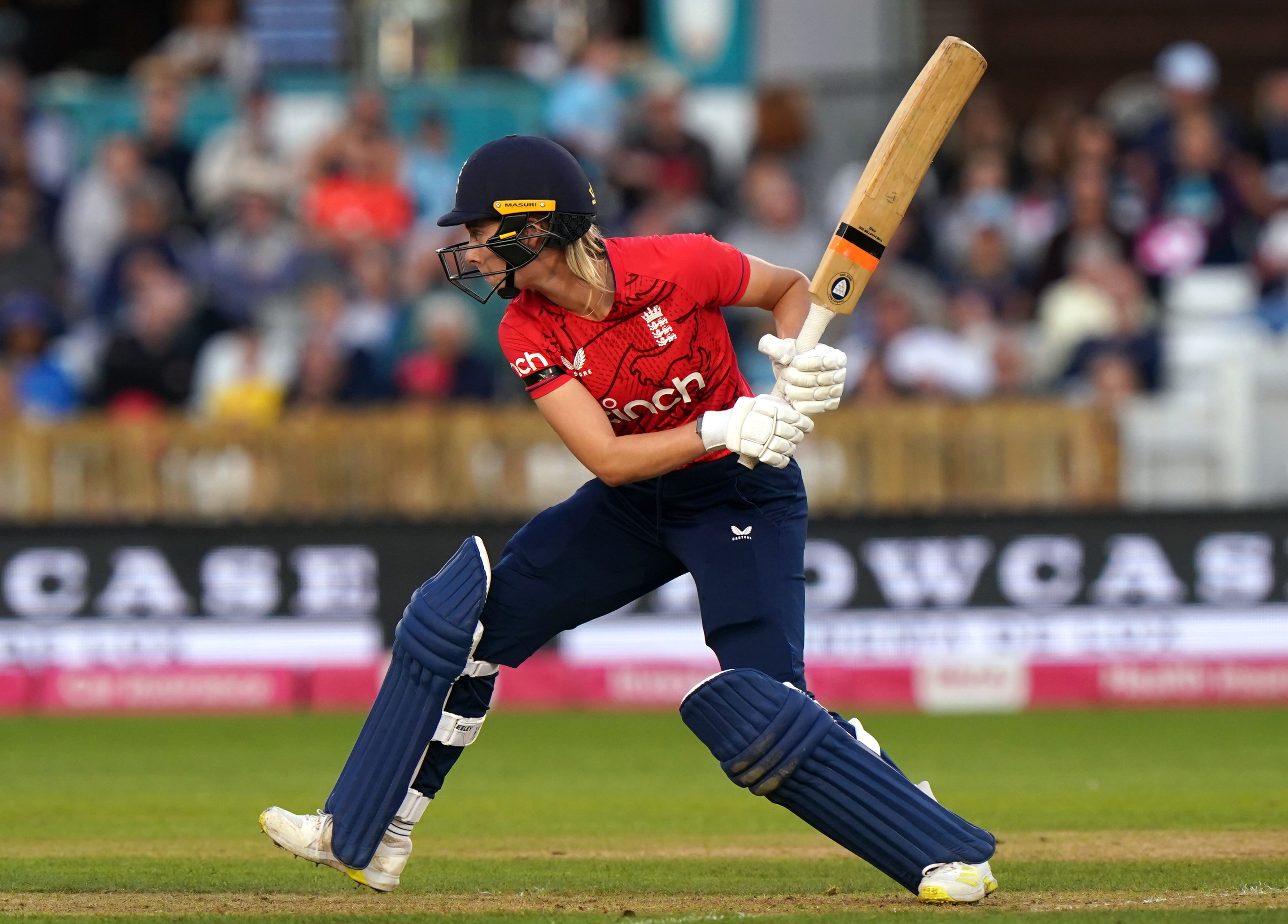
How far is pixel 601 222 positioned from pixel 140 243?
2.51 meters

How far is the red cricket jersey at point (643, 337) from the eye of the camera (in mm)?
4414

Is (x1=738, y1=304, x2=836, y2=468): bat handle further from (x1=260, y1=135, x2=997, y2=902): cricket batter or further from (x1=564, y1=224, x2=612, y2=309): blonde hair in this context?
(x1=564, y1=224, x2=612, y2=309): blonde hair

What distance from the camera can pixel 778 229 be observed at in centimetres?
1026

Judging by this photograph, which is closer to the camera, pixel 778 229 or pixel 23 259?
pixel 778 229

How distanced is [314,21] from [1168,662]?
6573 millimetres

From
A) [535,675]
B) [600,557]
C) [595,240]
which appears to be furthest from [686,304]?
[535,675]

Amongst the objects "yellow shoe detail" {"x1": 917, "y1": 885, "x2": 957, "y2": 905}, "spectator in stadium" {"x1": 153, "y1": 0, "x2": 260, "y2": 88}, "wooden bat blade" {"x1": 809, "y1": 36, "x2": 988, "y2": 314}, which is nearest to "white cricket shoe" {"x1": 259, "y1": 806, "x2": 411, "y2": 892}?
"yellow shoe detail" {"x1": 917, "y1": 885, "x2": 957, "y2": 905}

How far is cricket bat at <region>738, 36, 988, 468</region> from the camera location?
4574 millimetres

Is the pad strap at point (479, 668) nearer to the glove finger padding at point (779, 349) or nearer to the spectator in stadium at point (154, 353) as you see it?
the glove finger padding at point (779, 349)

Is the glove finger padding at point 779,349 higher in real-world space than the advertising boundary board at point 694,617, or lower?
higher

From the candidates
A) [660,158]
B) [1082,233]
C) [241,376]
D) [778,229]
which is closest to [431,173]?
[660,158]

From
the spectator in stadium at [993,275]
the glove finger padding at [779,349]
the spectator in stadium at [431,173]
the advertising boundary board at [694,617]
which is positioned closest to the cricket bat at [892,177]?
the glove finger padding at [779,349]

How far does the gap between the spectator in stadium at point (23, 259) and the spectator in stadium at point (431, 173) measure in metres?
2.04

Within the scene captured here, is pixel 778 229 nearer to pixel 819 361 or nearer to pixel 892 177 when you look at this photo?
pixel 892 177
